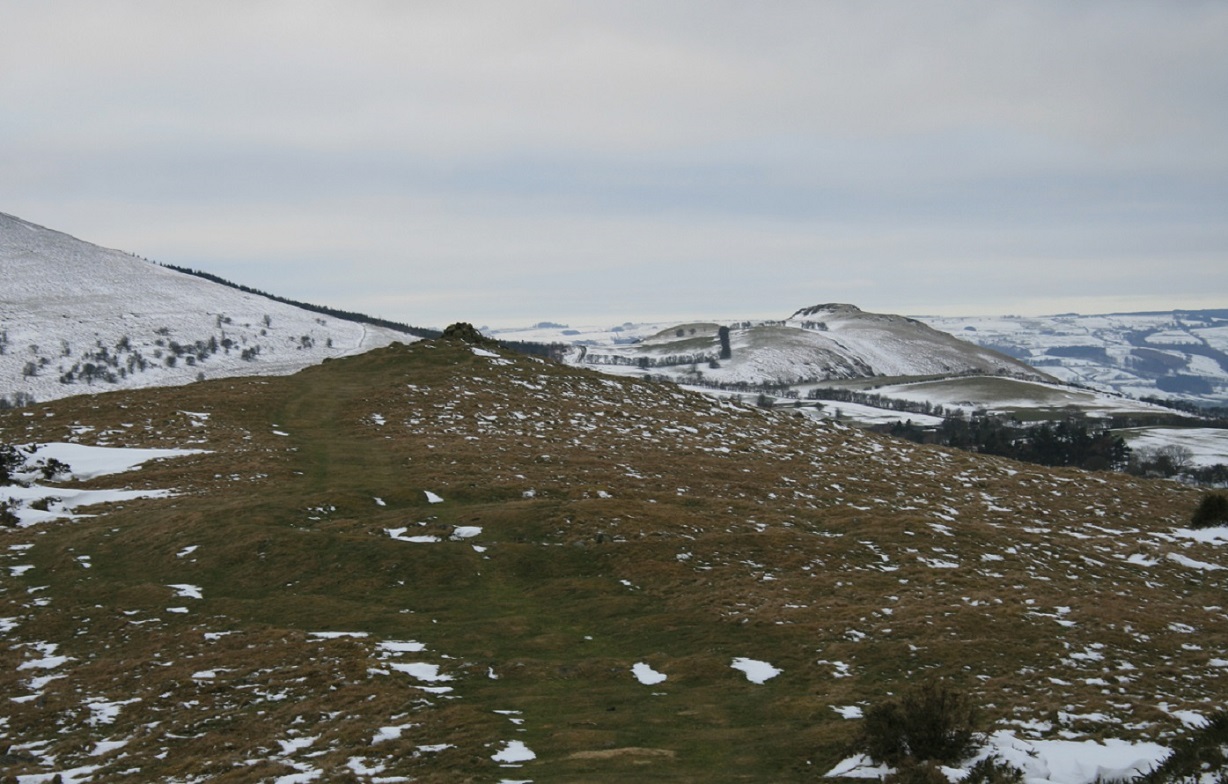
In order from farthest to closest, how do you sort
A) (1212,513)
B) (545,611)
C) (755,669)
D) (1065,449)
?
1. (1065,449)
2. (1212,513)
3. (545,611)
4. (755,669)

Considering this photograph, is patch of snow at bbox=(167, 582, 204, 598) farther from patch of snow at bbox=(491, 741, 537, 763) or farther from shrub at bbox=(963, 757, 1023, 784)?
shrub at bbox=(963, 757, 1023, 784)

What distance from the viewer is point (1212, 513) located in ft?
138

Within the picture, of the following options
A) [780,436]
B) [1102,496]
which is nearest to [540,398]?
[780,436]

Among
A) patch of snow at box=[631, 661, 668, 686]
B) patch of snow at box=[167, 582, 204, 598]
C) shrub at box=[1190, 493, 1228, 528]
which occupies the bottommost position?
shrub at box=[1190, 493, 1228, 528]

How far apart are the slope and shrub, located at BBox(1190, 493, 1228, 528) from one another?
185cm

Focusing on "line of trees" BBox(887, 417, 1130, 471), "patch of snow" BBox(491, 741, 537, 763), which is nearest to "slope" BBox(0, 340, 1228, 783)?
"patch of snow" BBox(491, 741, 537, 763)

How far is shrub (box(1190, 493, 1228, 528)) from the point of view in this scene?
4172 cm

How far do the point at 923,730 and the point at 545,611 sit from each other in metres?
12.8

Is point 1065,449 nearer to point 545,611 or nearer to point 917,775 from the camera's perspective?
point 545,611

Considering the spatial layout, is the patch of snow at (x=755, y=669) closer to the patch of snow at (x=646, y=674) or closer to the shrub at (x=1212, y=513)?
the patch of snow at (x=646, y=674)

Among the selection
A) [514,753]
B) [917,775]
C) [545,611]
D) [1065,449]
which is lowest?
[1065,449]

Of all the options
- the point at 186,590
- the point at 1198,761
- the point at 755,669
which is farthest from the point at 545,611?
the point at 1198,761

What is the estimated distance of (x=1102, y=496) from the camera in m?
49.6

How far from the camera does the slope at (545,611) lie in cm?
1526
